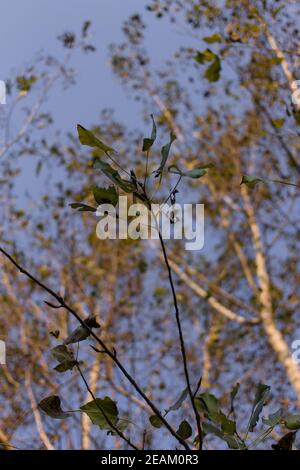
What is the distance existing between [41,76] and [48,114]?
2.01ft

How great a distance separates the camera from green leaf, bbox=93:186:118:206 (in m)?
1.13

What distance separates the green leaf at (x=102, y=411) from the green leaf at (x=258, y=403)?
0.24 m

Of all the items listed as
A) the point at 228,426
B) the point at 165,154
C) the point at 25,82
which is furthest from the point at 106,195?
the point at 25,82

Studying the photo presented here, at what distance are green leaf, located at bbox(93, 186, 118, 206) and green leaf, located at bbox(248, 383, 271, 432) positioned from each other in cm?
44

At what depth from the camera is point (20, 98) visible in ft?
17.4

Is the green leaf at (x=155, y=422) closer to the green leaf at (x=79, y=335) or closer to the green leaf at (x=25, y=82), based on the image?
the green leaf at (x=79, y=335)

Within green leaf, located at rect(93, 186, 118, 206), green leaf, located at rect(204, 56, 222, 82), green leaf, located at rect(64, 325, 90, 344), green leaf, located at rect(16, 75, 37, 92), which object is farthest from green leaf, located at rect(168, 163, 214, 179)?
green leaf, located at rect(16, 75, 37, 92)

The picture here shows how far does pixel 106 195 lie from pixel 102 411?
37cm

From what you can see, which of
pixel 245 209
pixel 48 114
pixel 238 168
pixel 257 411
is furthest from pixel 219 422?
pixel 238 168

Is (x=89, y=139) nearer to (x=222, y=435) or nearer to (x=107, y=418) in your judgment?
(x=107, y=418)

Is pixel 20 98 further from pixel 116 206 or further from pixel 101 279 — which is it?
pixel 116 206

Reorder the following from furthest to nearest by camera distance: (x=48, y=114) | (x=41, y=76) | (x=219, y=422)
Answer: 1. (x=48, y=114)
2. (x=41, y=76)
3. (x=219, y=422)

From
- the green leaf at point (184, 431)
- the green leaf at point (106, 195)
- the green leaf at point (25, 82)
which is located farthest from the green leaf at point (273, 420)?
the green leaf at point (25, 82)
